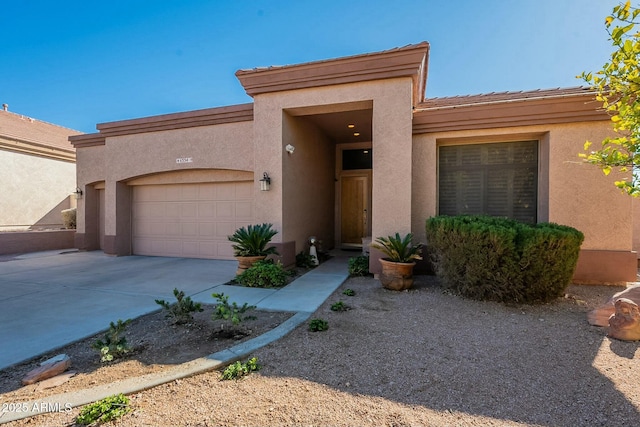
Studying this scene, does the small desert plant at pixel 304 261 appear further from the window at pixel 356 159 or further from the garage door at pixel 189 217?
the window at pixel 356 159

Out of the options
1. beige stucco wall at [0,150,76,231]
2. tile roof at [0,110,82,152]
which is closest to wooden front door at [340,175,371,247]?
beige stucco wall at [0,150,76,231]

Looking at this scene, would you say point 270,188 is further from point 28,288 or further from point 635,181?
point 635,181

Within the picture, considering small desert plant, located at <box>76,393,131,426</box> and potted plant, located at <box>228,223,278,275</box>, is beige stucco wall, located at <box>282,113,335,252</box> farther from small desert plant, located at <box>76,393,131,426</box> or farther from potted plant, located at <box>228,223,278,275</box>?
small desert plant, located at <box>76,393,131,426</box>

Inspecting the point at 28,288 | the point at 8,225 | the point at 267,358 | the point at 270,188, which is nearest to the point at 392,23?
the point at 270,188

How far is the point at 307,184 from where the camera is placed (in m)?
8.44

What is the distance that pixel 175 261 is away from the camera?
28.9 ft

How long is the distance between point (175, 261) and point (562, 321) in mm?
8981

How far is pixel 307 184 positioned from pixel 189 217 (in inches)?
157

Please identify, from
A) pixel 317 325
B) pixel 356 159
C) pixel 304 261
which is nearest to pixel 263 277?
pixel 304 261

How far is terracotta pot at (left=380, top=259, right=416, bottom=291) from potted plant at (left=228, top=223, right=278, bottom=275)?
2635 mm

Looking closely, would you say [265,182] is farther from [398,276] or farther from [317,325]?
[317,325]

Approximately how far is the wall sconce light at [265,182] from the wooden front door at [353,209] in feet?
14.2

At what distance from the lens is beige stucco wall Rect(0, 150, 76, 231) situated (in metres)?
12.0

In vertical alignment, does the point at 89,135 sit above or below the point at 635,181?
above
